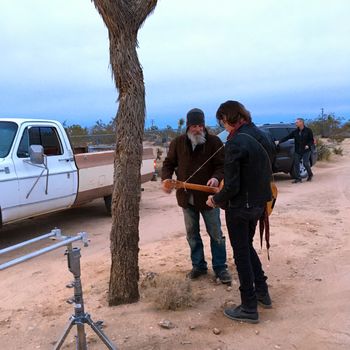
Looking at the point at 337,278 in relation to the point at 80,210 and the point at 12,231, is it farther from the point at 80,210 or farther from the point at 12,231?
the point at 80,210

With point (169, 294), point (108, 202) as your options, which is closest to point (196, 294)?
point (169, 294)

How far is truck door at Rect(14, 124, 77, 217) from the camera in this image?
690cm

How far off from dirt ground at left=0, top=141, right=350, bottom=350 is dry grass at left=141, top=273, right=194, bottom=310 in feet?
0.23

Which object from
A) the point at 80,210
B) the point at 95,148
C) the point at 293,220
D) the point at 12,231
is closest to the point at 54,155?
the point at 12,231

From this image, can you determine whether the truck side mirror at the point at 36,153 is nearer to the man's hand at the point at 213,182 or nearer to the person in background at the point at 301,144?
the man's hand at the point at 213,182

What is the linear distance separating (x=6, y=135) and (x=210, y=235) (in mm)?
3706

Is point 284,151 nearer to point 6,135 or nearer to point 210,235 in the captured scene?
point 6,135

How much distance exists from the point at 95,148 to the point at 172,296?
7.07m

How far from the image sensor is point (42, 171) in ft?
23.5

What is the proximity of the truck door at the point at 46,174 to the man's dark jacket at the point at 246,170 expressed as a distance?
377 centimetres

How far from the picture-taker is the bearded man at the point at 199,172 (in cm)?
482

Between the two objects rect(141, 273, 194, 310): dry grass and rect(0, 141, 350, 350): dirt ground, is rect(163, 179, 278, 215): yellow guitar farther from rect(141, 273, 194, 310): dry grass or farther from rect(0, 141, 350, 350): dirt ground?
rect(0, 141, 350, 350): dirt ground

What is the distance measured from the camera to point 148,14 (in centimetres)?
422

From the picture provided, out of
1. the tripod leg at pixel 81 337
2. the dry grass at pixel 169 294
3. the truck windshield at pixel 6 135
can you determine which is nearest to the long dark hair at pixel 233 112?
the dry grass at pixel 169 294
